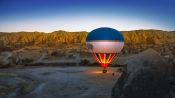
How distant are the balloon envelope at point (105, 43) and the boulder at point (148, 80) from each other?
72.3 feet

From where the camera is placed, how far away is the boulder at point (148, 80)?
33.1 feet

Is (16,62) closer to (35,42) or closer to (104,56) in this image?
(104,56)

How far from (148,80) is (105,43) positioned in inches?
880

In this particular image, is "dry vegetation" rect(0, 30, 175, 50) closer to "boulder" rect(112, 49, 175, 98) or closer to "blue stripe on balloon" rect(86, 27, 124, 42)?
"blue stripe on balloon" rect(86, 27, 124, 42)

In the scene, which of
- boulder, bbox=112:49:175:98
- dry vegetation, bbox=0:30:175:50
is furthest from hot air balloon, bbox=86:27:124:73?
dry vegetation, bbox=0:30:175:50

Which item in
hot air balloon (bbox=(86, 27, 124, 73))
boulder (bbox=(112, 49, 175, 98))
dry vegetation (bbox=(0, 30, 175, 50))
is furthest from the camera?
dry vegetation (bbox=(0, 30, 175, 50))

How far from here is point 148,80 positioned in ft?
33.7

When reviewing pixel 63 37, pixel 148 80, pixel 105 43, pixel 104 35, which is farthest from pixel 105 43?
pixel 63 37

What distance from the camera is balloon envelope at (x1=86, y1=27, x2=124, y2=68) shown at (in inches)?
1284

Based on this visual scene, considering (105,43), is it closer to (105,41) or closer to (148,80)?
(105,41)

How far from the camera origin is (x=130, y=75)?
1045 centimetres

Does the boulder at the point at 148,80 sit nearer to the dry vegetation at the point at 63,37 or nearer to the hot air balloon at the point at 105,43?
the hot air balloon at the point at 105,43

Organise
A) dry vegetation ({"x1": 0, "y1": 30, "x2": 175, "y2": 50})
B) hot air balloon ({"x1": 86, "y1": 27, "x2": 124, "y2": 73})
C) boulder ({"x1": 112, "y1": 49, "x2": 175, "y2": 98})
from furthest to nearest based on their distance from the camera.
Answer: dry vegetation ({"x1": 0, "y1": 30, "x2": 175, "y2": 50}), hot air balloon ({"x1": 86, "y1": 27, "x2": 124, "y2": 73}), boulder ({"x1": 112, "y1": 49, "x2": 175, "y2": 98})

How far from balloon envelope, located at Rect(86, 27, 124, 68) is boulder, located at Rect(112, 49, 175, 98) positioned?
72.3 feet
